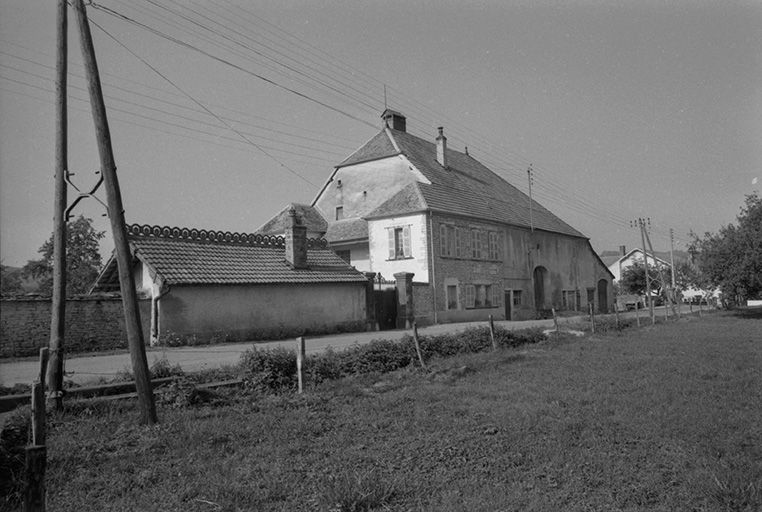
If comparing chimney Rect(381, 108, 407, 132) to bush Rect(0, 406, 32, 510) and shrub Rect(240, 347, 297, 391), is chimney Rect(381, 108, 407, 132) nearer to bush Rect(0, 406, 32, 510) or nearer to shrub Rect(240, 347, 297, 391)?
shrub Rect(240, 347, 297, 391)

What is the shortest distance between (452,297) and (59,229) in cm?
2437

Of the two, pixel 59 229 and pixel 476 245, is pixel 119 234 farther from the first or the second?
pixel 476 245

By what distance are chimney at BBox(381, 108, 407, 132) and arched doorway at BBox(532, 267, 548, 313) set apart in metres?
13.4

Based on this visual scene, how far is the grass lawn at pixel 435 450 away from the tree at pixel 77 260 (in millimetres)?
42806

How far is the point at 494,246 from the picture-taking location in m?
35.3

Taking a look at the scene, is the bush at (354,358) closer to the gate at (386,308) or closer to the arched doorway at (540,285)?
the gate at (386,308)

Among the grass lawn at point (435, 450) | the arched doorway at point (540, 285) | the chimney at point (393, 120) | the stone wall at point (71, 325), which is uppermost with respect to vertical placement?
the chimney at point (393, 120)

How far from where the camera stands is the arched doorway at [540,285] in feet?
132

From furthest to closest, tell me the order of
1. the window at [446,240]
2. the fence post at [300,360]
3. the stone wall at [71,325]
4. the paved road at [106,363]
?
the window at [446,240] < the stone wall at [71,325] < the paved road at [106,363] < the fence post at [300,360]

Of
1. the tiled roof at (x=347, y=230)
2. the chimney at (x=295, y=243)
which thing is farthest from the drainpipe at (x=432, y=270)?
the chimney at (x=295, y=243)

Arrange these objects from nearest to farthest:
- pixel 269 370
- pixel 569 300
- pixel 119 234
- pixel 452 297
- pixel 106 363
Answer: pixel 119 234 → pixel 269 370 → pixel 106 363 → pixel 452 297 → pixel 569 300

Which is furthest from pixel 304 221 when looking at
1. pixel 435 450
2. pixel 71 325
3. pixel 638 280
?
pixel 638 280

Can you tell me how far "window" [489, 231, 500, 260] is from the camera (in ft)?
115

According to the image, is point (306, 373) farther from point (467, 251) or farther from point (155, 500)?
point (467, 251)
